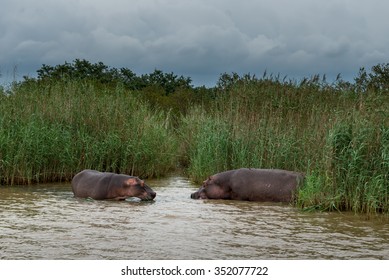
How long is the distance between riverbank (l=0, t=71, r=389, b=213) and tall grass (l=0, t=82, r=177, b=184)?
2cm

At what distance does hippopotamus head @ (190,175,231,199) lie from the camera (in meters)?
10.6

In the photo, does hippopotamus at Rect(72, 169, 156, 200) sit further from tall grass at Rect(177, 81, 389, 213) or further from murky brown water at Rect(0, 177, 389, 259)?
tall grass at Rect(177, 81, 389, 213)

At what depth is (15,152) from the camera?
485 inches

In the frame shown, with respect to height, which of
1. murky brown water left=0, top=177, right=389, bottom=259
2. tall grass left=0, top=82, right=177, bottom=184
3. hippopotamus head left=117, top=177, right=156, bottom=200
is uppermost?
tall grass left=0, top=82, right=177, bottom=184

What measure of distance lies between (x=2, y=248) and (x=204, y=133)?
7.37m

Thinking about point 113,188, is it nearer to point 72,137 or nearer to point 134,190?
point 134,190

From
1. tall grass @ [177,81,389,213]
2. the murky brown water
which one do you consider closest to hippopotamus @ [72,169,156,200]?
the murky brown water

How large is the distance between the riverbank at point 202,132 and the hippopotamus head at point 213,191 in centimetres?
144

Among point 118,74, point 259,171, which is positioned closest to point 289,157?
point 259,171

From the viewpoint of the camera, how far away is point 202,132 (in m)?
13.8

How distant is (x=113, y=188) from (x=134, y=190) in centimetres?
36

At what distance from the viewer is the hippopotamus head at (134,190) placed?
404 inches

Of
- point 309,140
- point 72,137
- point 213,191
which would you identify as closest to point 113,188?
point 213,191
